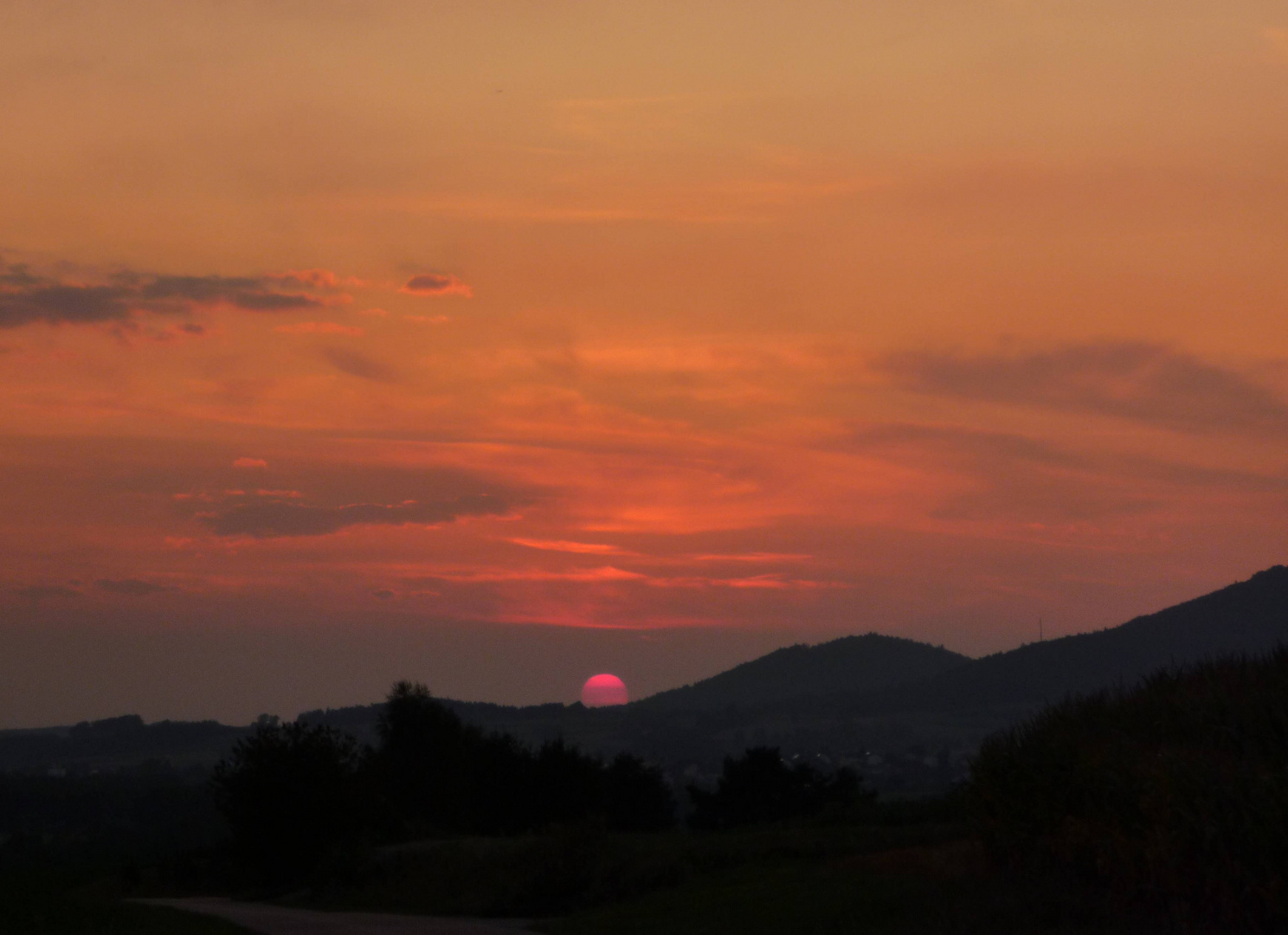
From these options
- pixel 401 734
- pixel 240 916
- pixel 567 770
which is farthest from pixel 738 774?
pixel 240 916

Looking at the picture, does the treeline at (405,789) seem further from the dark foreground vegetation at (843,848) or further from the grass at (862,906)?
the grass at (862,906)

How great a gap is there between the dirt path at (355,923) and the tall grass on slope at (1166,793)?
442 inches

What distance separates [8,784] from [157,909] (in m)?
168

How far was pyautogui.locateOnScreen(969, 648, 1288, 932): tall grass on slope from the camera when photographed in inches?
678

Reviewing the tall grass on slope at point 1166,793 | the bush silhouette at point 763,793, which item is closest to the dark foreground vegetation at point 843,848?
the tall grass on slope at point 1166,793

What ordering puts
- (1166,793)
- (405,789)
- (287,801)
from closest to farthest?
(1166,793)
(287,801)
(405,789)

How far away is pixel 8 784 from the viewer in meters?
184

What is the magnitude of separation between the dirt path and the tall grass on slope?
36.9ft

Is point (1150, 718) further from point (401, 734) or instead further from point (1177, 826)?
point (401, 734)

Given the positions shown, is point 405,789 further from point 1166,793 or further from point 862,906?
point 1166,793

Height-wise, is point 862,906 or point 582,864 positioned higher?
point 862,906

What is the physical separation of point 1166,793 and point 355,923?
20252 mm

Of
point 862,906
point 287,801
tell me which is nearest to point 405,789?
point 287,801

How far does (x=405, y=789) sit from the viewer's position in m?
Result: 92.7
